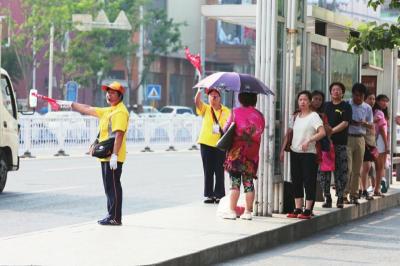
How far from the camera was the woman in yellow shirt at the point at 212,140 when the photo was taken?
1672 cm

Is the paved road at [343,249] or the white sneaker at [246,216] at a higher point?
the white sneaker at [246,216]

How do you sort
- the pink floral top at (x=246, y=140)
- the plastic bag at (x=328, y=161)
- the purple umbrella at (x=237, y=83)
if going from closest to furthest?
the purple umbrella at (x=237, y=83)
the pink floral top at (x=246, y=140)
the plastic bag at (x=328, y=161)

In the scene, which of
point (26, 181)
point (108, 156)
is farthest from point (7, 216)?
point (26, 181)

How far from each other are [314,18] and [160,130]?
25.3 m

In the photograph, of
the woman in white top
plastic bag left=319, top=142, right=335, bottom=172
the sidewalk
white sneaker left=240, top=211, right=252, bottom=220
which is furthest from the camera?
plastic bag left=319, top=142, right=335, bottom=172

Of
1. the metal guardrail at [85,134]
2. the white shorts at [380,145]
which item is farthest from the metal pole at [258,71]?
the metal guardrail at [85,134]

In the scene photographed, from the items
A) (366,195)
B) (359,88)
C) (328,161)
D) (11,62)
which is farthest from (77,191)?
(11,62)

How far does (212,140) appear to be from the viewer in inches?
666

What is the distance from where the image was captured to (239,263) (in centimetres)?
1171

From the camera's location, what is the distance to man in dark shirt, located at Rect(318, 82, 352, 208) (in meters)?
16.2

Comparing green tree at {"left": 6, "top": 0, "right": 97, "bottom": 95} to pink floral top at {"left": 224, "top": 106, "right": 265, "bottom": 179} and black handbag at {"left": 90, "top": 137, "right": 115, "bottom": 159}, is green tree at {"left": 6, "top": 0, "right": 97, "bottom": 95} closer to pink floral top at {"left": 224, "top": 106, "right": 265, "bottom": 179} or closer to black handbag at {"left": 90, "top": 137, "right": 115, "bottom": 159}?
pink floral top at {"left": 224, "top": 106, "right": 265, "bottom": 179}

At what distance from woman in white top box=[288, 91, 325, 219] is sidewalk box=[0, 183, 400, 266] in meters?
0.27

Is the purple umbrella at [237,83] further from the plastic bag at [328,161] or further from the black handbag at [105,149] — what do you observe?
the plastic bag at [328,161]

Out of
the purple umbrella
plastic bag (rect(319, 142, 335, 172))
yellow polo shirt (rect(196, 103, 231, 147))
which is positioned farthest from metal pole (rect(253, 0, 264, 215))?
yellow polo shirt (rect(196, 103, 231, 147))
